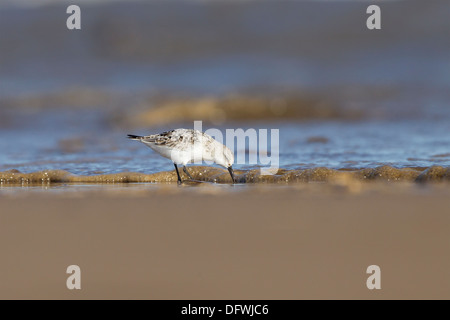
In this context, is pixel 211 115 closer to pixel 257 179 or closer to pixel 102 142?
pixel 102 142

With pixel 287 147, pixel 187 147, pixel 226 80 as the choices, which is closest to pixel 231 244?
pixel 187 147

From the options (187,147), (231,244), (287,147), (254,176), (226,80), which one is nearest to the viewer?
(231,244)

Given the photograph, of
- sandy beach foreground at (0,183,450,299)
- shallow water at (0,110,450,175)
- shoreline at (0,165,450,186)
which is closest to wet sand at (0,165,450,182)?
shoreline at (0,165,450,186)

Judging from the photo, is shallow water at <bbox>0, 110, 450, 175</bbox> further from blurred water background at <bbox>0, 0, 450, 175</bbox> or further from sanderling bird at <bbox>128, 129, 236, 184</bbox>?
sanderling bird at <bbox>128, 129, 236, 184</bbox>

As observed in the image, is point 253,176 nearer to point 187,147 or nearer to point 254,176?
point 254,176

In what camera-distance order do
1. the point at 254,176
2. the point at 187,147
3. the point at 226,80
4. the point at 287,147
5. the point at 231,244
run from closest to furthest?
the point at 231,244 → the point at 187,147 → the point at 254,176 → the point at 287,147 → the point at 226,80

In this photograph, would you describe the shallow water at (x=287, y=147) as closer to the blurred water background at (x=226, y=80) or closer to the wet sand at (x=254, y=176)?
the blurred water background at (x=226, y=80)

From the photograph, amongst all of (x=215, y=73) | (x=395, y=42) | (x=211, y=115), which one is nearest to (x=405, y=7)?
(x=395, y=42)
